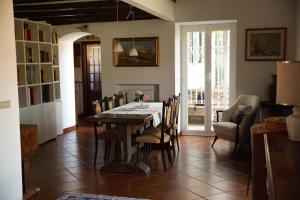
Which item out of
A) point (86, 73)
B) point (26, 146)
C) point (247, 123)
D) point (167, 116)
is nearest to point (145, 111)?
point (167, 116)

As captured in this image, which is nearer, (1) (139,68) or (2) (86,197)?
(2) (86,197)

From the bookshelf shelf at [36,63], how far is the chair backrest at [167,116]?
260 centimetres

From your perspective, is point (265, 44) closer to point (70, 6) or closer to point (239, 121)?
point (239, 121)

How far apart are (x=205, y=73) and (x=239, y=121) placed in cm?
161

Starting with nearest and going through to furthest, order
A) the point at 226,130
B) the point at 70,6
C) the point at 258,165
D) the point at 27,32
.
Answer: the point at 258,165 → the point at 70,6 → the point at 226,130 → the point at 27,32

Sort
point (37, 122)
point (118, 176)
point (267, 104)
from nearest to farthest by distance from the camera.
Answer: point (118, 176), point (267, 104), point (37, 122)

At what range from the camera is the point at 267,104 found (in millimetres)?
5738

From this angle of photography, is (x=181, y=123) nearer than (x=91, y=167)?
No

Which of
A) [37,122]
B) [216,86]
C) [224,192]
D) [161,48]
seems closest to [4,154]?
[224,192]

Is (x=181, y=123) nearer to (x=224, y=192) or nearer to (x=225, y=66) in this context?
(x=225, y=66)

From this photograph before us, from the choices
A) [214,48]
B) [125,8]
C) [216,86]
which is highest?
[125,8]

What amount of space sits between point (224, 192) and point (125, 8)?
3.38 m

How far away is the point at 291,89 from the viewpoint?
2.32 metres

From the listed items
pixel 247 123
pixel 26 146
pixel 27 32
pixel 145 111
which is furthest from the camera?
pixel 27 32
